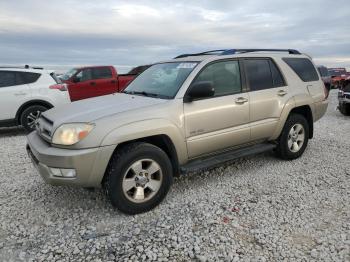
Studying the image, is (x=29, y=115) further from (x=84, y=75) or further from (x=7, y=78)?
(x=84, y=75)

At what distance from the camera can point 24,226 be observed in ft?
11.1

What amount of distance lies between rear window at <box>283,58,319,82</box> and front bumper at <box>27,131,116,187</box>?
340cm

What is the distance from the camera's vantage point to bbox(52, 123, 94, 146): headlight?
127 inches

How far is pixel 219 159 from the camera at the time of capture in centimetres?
421

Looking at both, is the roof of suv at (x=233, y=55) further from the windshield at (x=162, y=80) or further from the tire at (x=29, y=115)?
the tire at (x=29, y=115)

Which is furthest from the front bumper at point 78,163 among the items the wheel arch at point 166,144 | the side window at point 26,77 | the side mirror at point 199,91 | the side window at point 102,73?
the side window at point 102,73

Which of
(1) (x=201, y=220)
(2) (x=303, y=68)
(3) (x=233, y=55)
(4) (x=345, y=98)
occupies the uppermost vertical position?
(3) (x=233, y=55)

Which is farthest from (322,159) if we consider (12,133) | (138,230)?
(12,133)

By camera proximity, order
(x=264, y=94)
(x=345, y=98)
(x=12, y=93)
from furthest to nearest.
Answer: (x=345, y=98) → (x=12, y=93) → (x=264, y=94)

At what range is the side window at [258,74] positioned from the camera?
4586mm

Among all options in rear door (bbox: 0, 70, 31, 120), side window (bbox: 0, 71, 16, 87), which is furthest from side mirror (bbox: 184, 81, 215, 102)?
side window (bbox: 0, 71, 16, 87)

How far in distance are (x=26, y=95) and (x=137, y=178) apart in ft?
17.6

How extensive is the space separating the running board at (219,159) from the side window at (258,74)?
2.81 ft

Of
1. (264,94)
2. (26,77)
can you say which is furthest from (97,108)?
(26,77)
